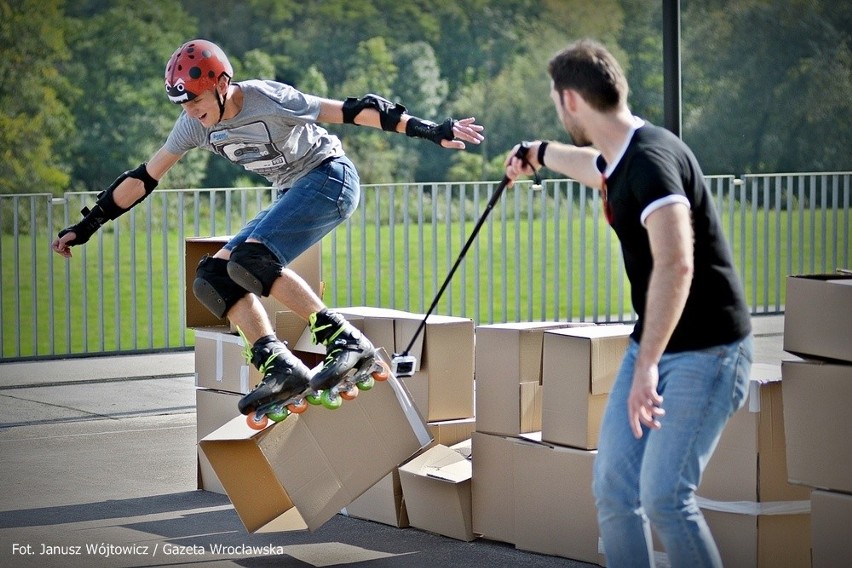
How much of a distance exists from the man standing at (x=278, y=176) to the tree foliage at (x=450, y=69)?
27321mm

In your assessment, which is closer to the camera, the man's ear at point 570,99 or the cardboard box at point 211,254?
the man's ear at point 570,99

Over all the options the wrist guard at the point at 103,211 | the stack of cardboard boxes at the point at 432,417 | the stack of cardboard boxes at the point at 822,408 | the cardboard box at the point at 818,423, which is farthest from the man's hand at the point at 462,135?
the cardboard box at the point at 818,423

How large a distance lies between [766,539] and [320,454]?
5.90ft

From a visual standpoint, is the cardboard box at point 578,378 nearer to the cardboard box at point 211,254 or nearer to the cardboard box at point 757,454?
the cardboard box at point 757,454

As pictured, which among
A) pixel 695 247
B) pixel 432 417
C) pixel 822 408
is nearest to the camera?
pixel 695 247

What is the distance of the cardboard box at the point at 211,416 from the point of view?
645 cm

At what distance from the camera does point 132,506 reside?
6168 millimetres

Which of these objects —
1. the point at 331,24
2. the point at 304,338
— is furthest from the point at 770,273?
the point at 331,24

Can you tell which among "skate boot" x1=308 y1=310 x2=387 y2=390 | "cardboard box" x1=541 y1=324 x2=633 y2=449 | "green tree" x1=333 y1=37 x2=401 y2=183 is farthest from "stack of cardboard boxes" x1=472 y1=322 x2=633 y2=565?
"green tree" x1=333 y1=37 x2=401 y2=183

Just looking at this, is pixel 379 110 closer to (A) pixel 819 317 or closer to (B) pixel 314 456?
(B) pixel 314 456

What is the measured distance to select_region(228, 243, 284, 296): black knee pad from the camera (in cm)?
533

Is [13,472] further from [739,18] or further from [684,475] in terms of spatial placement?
[739,18]

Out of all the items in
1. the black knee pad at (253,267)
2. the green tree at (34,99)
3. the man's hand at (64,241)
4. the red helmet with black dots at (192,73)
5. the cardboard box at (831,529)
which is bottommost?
the cardboard box at (831,529)

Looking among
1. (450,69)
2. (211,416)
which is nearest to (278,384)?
(211,416)
